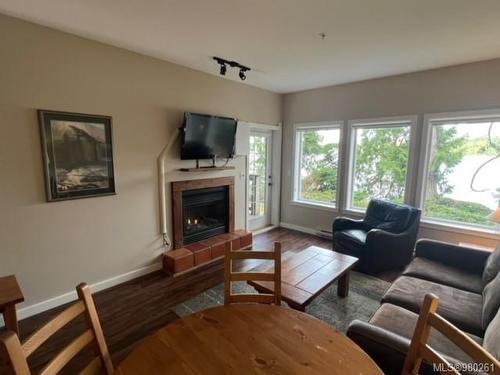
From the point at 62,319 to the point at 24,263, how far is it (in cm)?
193

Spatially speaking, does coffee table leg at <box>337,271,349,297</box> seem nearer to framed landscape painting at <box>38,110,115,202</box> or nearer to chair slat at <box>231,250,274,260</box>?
chair slat at <box>231,250,274,260</box>

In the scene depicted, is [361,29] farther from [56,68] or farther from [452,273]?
[56,68]

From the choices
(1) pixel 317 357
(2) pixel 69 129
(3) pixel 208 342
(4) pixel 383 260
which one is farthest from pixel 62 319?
(4) pixel 383 260

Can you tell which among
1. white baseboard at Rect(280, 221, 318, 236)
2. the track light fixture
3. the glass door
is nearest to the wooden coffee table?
white baseboard at Rect(280, 221, 318, 236)

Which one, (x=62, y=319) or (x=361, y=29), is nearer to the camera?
(x=62, y=319)

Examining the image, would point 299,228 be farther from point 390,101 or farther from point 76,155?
point 76,155

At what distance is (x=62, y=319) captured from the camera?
3.44ft

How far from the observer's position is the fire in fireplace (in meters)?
3.79

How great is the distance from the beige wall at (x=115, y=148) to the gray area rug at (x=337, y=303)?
1.03 meters

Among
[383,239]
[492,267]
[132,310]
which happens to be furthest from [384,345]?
[132,310]

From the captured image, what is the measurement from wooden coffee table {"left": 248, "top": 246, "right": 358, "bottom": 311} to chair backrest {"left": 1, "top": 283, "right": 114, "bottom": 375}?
120 cm

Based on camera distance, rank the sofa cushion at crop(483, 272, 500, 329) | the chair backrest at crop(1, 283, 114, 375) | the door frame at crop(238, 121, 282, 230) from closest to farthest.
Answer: the chair backrest at crop(1, 283, 114, 375)
the sofa cushion at crop(483, 272, 500, 329)
the door frame at crop(238, 121, 282, 230)

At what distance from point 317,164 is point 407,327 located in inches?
140

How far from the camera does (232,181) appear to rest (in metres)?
4.36
